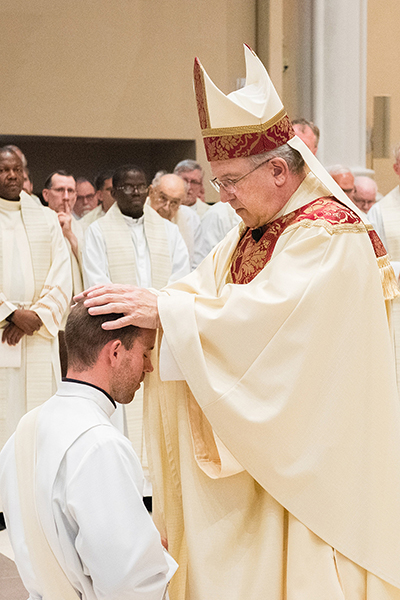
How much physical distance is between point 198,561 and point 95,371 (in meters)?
0.78

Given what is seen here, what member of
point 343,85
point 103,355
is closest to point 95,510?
point 103,355

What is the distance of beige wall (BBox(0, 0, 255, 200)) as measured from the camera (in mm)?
12203

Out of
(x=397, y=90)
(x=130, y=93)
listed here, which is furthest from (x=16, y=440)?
(x=397, y=90)

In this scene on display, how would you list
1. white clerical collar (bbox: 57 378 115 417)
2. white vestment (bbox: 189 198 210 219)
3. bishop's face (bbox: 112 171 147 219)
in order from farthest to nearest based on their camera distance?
white vestment (bbox: 189 198 210 219)
bishop's face (bbox: 112 171 147 219)
white clerical collar (bbox: 57 378 115 417)

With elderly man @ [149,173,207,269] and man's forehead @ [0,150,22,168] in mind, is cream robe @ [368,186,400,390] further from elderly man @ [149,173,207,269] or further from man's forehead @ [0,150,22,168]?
man's forehead @ [0,150,22,168]

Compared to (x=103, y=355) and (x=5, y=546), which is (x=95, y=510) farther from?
(x=5, y=546)

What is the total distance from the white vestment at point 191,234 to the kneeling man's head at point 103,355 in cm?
562

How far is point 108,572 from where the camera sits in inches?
81.4

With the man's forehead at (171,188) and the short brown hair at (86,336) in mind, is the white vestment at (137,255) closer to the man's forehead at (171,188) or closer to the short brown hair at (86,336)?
the man's forehead at (171,188)

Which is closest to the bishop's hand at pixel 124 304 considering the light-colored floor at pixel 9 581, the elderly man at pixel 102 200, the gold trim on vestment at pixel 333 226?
the gold trim on vestment at pixel 333 226

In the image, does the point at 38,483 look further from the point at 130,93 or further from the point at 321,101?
the point at 130,93

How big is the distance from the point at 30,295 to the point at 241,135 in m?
3.25

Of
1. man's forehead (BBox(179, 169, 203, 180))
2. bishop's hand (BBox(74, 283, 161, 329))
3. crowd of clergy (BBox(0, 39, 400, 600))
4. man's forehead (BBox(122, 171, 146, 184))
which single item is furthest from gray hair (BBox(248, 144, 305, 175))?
man's forehead (BBox(179, 169, 203, 180))

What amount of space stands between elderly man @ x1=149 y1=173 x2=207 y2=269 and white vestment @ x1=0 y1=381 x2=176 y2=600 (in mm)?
5803
